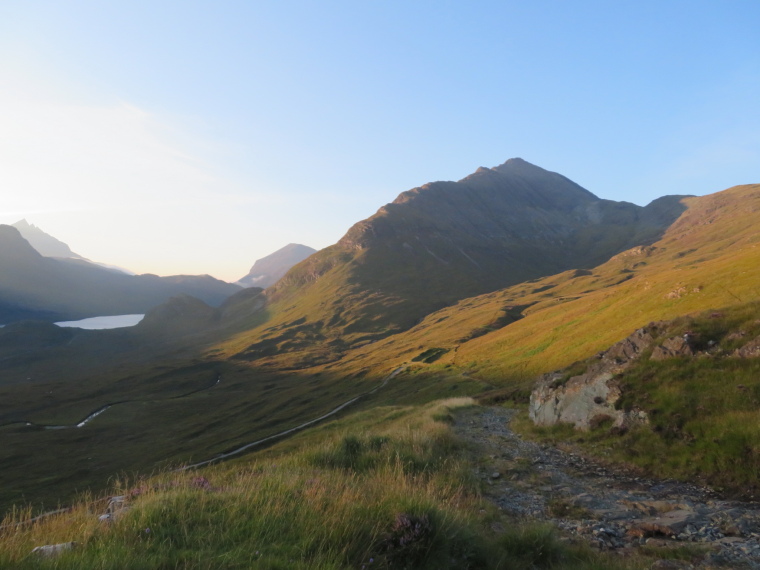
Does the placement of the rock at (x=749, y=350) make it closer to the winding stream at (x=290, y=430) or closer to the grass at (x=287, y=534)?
the grass at (x=287, y=534)

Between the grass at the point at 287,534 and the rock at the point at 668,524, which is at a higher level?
the grass at the point at 287,534

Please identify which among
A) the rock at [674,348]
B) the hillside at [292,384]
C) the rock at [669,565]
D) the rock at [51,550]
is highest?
the rock at [51,550]

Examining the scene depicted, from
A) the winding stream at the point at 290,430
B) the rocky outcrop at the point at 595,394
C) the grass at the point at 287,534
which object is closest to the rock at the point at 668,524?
the grass at the point at 287,534

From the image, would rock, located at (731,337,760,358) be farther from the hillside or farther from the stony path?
the hillside

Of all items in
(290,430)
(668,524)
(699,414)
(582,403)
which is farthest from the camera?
(290,430)

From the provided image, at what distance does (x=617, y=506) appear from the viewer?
11727 mm

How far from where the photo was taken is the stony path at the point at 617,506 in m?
9.11

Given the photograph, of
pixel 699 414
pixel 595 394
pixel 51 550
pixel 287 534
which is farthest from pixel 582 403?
pixel 51 550

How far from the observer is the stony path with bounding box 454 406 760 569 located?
9.11 m

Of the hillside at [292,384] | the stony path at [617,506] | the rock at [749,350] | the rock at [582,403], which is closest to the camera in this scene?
the stony path at [617,506]

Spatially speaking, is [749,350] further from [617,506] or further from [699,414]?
[617,506]

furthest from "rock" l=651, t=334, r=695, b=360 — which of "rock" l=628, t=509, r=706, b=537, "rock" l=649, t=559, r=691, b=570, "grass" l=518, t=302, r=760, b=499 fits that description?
"rock" l=649, t=559, r=691, b=570

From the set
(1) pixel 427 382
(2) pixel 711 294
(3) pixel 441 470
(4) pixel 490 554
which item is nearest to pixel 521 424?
(3) pixel 441 470

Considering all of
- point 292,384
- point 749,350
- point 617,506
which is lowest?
point 292,384
